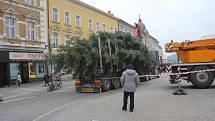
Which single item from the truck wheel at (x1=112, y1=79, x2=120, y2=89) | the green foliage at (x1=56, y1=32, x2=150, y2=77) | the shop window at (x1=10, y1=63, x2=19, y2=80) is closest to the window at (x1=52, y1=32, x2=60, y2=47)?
the shop window at (x1=10, y1=63, x2=19, y2=80)

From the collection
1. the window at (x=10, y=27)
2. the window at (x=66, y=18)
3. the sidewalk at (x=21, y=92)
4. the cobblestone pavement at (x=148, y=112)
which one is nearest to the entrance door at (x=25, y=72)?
the window at (x=10, y=27)

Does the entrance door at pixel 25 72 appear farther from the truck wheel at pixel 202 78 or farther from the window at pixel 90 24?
the truck wheel at pixel 202 78

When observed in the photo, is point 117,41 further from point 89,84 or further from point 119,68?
point 89,84

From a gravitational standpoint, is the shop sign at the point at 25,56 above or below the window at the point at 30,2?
below

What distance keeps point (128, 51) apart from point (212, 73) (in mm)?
5674

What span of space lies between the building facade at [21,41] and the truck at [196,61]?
18.4 meters

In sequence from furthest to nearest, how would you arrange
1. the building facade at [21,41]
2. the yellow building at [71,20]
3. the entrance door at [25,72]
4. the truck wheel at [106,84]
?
the yellow building at [71,20] → the entrance door at [25,72] → the building facade at [21,41] → the truck wheel at [106,84]

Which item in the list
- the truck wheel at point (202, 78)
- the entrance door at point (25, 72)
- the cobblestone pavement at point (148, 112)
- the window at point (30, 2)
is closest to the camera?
the cobblestone pavement at point (148, 112)

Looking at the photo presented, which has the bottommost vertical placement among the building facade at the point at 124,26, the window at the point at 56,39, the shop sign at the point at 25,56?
the shop sign at the point at 25,56

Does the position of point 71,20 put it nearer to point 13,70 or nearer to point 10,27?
point 10,27

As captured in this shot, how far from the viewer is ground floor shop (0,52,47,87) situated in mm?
33419

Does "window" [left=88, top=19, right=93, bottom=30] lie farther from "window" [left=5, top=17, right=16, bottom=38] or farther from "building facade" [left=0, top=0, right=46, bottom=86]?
"window" [left=5, top=17, right=16, bottom=38]

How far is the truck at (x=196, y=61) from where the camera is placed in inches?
760

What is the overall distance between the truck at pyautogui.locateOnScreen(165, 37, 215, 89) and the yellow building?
17747 millimetres
